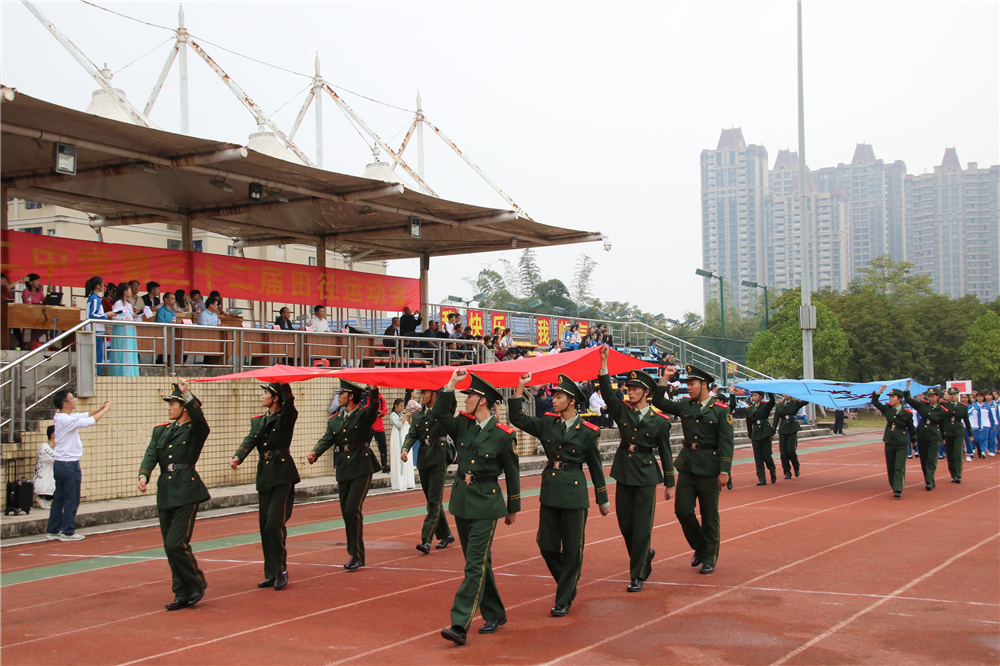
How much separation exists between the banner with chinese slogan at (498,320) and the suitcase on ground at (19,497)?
1542cm

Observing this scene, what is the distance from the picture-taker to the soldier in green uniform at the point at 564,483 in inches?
283

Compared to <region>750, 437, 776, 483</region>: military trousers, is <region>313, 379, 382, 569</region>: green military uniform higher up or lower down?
higher up

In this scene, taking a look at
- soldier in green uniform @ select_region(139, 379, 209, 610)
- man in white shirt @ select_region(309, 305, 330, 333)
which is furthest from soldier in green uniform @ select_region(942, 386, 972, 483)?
soldier in green uniform @ select_region(139, 379, 209, 610)

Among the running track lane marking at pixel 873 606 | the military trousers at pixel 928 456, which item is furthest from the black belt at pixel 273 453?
the military trousers at pixel 928 456

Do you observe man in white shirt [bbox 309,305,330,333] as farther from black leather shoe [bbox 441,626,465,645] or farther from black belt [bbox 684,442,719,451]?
black leather shoe [bbox 441,626,465,645]

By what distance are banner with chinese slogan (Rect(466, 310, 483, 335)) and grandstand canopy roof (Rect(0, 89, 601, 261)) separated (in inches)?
95.4

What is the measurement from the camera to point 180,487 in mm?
7820

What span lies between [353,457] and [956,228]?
404 ft

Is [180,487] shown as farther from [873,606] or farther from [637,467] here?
[873,606]

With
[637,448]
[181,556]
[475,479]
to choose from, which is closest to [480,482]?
[475,479]

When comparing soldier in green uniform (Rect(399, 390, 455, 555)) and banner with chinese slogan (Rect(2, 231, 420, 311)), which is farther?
banner with chinese slogan (Rect(2, 231, 420, 311))

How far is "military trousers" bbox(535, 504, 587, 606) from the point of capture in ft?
23.5

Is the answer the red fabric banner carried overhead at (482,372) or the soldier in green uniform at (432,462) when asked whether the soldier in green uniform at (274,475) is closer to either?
the red fabric banner carried overhead at (482,372)

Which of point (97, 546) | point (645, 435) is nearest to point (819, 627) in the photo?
Answer: point (645, 435)
